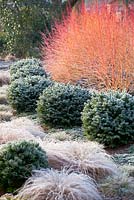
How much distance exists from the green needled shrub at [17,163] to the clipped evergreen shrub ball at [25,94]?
3837 mm

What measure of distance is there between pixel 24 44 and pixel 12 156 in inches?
456

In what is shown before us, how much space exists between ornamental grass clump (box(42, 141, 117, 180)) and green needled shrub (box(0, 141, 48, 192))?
376mm

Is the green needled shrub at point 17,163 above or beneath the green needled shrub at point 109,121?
above

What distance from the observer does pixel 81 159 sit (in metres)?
5.06

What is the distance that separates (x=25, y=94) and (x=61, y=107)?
4.25 feet

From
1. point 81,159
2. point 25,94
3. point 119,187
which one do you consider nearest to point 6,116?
point 25,94

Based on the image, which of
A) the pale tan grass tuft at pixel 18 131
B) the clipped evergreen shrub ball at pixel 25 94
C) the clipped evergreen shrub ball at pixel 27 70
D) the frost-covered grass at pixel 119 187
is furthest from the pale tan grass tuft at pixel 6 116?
the frost-covered grass at pixel 119 187

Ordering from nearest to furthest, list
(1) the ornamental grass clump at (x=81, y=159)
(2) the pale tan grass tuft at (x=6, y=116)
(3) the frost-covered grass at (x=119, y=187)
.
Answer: (3) the frost-covered grass at (x=119, y=187), (1) the ornamental grass clump at (x=81, y=159), (2) the pale tan grass tuft at (x=6, y=116)

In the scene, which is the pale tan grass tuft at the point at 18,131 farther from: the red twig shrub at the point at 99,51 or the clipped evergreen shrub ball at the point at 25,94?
the red twig shrub at the point at 99,51

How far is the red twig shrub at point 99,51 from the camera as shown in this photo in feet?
27.8

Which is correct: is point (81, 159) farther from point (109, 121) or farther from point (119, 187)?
point (109, 121)

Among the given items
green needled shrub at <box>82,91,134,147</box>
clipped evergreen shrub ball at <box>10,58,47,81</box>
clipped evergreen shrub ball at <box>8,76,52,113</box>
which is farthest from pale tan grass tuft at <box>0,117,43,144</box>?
clipped evergreen shrub ball at <box>10,58,47,81</box>

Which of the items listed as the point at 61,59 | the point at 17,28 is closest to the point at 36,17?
the point at 17,28

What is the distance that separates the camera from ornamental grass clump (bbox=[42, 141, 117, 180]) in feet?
16.3
